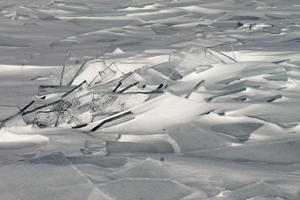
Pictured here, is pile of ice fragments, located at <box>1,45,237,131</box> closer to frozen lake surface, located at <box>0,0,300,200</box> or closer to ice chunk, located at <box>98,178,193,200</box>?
frozen lake surface, located at <box>0,0,300,200</box>

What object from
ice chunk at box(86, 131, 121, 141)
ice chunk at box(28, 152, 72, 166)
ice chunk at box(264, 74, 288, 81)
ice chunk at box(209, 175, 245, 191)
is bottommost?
ice chunk at box(86, 131, 121, 141)

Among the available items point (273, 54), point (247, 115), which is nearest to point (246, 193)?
point (247, 115)

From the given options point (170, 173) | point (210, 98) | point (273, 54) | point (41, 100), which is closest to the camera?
point (170, 173)

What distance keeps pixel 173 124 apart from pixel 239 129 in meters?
0.28

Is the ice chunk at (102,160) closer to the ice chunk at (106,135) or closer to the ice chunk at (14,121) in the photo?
the ice chunk at (106,135)

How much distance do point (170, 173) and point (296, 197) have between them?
1.14 ft

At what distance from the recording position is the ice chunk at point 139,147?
128 centimetres

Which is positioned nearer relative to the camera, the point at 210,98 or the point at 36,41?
the point at 210,98

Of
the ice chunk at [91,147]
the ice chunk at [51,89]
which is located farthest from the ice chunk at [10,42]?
the ice chunk at [91,147]

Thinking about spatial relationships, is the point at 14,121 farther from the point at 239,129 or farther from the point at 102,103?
the point at 239,129

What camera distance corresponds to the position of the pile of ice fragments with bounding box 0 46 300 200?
3.17 feet

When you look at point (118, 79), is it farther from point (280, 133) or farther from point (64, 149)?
point (280, 133)

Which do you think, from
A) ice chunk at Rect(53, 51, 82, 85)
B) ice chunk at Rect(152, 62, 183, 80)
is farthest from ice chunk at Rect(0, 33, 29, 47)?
ice chunk at Rect(152, 62, 183, 80)

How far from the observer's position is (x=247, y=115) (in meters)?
1.45
